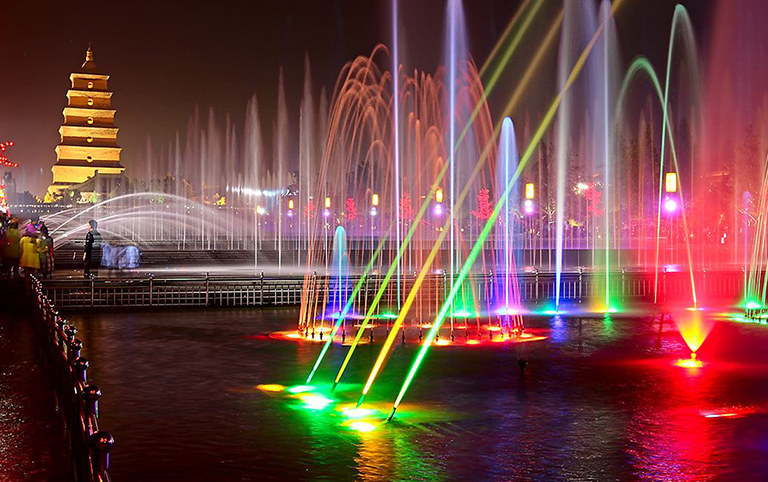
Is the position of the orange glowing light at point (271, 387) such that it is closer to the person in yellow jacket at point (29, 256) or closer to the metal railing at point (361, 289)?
the metal railing at point (361, 289)

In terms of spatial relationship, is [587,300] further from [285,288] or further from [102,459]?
[102,459]

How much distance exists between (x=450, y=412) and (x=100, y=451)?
593 centimetres

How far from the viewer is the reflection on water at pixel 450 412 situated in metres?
7.79

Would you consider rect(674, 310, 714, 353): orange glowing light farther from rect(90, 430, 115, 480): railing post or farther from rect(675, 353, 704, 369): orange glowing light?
rect(90, 430, 115, 480): railing post

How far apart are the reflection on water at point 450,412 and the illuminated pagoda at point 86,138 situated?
82.4 m

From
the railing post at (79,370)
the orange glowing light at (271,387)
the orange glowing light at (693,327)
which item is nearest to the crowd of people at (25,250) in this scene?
the orange glowing light at (271,387)

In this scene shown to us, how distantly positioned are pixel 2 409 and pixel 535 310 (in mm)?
14475

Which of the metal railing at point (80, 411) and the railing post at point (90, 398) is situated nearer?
the metal railing at point (80, 411)

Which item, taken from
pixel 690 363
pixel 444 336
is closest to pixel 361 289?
pixel 444 336

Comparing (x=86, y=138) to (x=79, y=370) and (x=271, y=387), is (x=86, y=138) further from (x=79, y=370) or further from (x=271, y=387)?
(x=79, y=370)

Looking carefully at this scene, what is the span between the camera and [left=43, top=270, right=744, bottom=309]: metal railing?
71.8 ft

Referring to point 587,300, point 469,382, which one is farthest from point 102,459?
point 587,300

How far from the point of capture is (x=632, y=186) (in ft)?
222

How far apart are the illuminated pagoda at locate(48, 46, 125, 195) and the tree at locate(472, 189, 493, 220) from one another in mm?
36765
